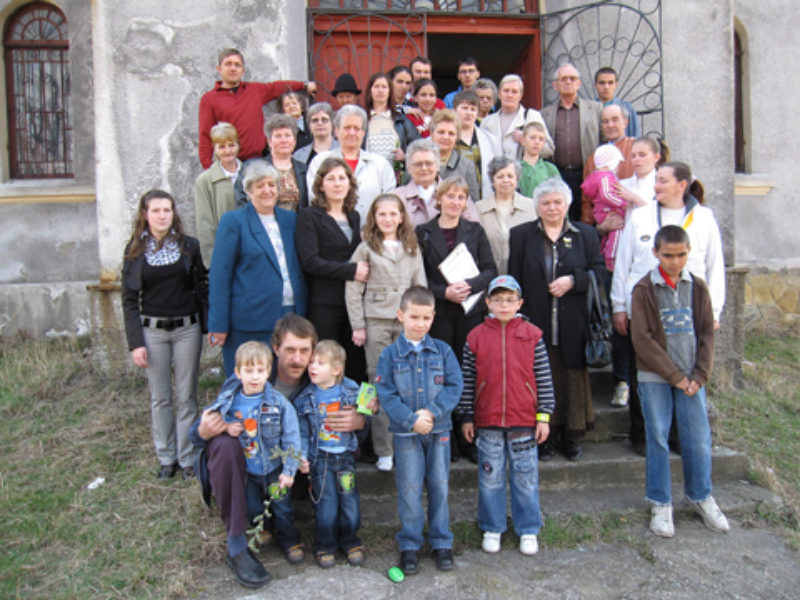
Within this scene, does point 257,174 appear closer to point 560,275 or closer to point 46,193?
point 560,275

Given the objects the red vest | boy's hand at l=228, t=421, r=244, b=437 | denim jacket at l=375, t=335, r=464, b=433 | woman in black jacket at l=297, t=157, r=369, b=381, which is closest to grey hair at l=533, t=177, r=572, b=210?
the red vest

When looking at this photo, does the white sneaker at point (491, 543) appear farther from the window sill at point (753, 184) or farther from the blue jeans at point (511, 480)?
the window sill at point (753, 184)

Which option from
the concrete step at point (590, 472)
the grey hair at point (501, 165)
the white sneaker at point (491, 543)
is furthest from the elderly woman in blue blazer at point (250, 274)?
the white sneaker at point (491, 543)

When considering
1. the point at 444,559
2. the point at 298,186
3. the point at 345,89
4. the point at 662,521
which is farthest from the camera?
the point at 345,89

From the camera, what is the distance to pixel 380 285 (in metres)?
3.67

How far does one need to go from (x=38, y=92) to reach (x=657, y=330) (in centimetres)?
720

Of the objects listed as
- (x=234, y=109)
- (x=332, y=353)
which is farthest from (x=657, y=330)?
(x=234, y=109)

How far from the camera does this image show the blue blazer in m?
3.70

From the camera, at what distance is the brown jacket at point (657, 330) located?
11.2 ft

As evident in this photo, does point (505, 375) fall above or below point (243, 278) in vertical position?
below

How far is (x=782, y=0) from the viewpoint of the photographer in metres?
7.76

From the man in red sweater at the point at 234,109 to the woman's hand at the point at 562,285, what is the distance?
105 inches

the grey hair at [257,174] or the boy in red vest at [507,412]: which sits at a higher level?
the grey hair at [257,174]

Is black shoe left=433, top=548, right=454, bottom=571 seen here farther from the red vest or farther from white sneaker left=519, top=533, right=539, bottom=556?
the red vest
